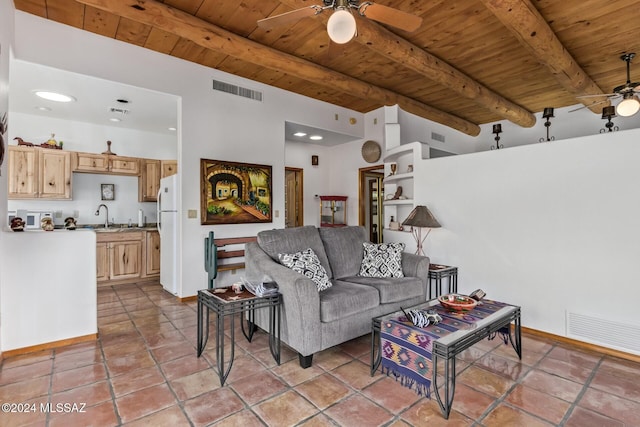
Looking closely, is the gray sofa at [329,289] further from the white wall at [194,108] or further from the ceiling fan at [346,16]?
the ceiling fan at [346,16]

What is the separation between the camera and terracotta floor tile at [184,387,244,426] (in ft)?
5.86

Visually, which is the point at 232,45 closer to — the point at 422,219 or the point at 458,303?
the point at 422,219

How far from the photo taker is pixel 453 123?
21.0 feet

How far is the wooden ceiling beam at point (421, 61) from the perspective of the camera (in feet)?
9.96

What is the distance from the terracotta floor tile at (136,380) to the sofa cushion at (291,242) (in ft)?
4.09

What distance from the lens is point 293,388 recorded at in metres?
2.10

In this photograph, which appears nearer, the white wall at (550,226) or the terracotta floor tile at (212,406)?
the terracotta floor tile at (212,406)

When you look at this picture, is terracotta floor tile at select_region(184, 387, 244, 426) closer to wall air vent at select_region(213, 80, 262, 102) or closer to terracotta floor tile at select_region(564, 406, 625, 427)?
terracotta floor tile at select_region(564, 406, 625, 427)

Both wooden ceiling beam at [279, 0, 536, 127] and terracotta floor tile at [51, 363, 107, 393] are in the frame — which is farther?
wooden ceiling beam at [279, 0, 536, 127]

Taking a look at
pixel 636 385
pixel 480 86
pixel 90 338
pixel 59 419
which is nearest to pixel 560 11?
pixel 480 86

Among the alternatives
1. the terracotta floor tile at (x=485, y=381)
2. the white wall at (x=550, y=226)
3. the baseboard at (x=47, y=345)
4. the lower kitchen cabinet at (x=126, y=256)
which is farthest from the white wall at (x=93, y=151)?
the terracotta floor tile at (x=485, y=381)

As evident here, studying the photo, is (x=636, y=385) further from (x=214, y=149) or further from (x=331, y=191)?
(x=331, y=191)

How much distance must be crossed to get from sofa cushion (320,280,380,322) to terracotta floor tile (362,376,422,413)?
1.80ft

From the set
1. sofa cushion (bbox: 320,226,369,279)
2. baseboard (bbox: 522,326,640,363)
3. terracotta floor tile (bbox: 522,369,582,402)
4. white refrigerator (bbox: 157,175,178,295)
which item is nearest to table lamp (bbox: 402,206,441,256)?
sofa cushion (bbox: 320,226,369,279)
